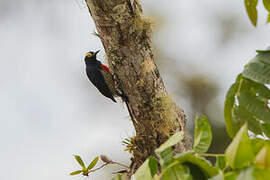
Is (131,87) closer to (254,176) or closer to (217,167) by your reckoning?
(217,167)

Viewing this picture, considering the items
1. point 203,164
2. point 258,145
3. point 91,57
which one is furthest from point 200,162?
point 91,57

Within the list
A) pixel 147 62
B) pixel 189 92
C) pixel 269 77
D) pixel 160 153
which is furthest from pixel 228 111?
pixel 189 92

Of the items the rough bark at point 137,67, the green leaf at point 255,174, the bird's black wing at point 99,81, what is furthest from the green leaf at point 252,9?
the bird's black wing at point 99,81

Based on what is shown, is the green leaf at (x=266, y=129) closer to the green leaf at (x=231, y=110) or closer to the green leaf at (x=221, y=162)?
the green leaf at (x=231, y=110)

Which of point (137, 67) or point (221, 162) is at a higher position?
point (137, 67)

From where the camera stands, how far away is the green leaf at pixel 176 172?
0.76m

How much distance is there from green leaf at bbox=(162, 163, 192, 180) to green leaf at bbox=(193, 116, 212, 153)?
0.15 ft

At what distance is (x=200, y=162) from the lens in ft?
2.51

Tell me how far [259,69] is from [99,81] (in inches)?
77.3

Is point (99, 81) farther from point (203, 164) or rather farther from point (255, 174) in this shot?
point (255, 174)

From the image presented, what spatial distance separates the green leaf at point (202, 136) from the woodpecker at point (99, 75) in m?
1.54

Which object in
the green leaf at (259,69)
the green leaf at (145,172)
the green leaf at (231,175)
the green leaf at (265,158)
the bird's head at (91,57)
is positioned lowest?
the green leaf at (231,175)

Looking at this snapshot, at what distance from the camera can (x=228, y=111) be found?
0.92 m

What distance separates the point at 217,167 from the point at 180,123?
121cm
